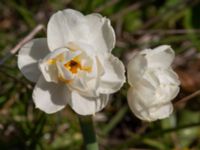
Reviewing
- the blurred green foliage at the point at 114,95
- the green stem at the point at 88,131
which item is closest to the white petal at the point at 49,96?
the green stem at the point at 88,131

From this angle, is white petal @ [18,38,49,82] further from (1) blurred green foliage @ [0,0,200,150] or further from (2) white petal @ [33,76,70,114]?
(1) blurred green foliage @ [0,0,200,150]

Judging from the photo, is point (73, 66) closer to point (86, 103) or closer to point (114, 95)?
point (86, 103)

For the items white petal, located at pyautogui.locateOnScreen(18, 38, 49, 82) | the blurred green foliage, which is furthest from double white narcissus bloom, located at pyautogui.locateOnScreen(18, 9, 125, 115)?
the blurred green foliage

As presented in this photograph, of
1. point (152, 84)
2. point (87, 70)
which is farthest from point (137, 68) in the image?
point (87, 70)

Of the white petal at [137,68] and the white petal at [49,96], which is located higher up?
the white petal at [49,96]

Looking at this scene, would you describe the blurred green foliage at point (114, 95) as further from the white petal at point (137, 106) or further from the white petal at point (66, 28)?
the white petal at point (66, 28)

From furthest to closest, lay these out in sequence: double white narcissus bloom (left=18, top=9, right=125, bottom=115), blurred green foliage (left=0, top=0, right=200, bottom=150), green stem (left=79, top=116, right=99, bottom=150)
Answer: blurred green foliage (left=0, top=0, right=200, bottom=150), green stem (left=79, top=116, right=99, bottom=150), double white narcissus bloom (left=18, top=9, right=125, bottom=115)

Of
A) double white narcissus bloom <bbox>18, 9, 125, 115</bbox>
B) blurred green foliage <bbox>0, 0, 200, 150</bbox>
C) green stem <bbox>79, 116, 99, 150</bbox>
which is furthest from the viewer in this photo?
blurred green foliage <bbox>0, 0, 200, 150</bbox>

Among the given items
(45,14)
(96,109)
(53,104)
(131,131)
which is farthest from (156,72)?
(45,14)

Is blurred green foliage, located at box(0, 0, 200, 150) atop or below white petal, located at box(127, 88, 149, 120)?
below
